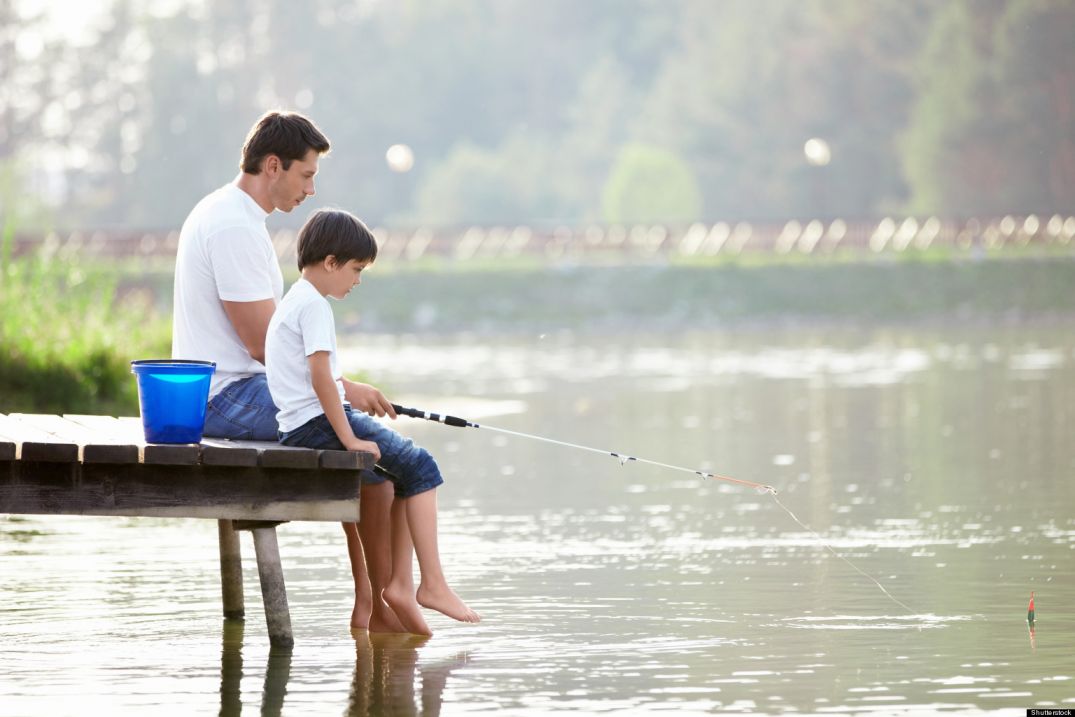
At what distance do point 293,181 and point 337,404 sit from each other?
910mm

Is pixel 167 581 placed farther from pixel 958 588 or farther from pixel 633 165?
pixel 633 165

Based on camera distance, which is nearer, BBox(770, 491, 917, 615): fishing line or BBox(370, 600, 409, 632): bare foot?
BBox(370, 600, 409, 632): bare foot

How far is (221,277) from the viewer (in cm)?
750

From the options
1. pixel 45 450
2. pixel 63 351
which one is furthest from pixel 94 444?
pixel 63 351

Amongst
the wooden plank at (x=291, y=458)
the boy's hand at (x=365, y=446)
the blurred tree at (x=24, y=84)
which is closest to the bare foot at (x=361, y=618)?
the boy's hand at (x=365, y=446)

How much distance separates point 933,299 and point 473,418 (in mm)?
30436

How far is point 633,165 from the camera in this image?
224 ft

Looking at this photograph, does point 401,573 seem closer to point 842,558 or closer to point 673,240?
point 842,558

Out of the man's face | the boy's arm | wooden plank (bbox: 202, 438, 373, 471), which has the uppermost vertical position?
the man's face

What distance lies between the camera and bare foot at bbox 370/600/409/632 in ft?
25.4

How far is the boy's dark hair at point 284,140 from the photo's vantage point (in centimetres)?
753

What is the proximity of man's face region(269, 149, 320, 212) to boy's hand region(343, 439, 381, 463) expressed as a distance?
3.01 ft

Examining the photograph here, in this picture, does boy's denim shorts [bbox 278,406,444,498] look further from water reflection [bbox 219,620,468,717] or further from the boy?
water reflection [bbox 219,620,468,717]

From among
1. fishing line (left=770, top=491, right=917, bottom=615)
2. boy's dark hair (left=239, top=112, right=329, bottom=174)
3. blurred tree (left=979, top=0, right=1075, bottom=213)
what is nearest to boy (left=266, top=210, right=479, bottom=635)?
boy's dark hair (left=239, top=112, right=329, bottom=174)
